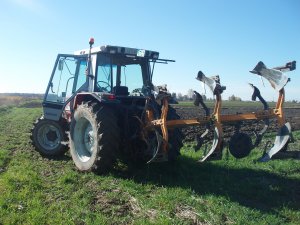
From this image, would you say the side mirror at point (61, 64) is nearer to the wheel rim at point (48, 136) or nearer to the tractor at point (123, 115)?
the tractor at point (123, 115)

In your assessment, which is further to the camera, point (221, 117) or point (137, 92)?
point (137, 92)

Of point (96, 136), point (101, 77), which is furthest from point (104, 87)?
point (96, 136)

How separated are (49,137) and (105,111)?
9.46 ft

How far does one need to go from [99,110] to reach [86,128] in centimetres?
96

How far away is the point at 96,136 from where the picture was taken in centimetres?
688

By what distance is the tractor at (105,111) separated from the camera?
6824mm

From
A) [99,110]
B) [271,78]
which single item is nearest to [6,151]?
[99,110]

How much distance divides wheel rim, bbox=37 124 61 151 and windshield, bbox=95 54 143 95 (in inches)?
82.8

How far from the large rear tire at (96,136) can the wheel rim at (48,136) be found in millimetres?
1493

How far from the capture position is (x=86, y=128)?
7.75 m

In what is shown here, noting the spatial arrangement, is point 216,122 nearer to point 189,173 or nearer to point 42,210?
point 189,173

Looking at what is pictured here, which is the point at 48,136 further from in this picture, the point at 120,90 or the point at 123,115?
the point at 123,115

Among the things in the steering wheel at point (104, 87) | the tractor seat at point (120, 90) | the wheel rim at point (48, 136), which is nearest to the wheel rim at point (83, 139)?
the steering wheel at point (104, 87)

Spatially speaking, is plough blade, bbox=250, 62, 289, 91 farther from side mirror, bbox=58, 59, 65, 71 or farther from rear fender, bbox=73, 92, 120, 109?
side mirror, bbox=58, 59, 65, 71
